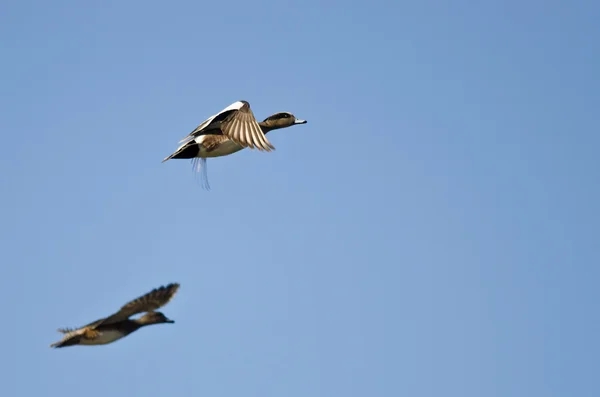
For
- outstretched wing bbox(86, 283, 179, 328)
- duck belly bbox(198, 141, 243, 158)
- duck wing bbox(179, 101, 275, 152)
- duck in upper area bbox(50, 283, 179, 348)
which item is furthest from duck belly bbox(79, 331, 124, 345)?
duck belly bbox(198, 141, 243, 158)

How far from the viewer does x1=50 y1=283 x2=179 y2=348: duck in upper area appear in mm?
18609

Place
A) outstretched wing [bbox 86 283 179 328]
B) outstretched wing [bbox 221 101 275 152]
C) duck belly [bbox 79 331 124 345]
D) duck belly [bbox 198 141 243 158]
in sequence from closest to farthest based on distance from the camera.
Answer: outstretched wing [bbox 86 283 179 328], duck belly [bbox 79 331 124 345], outstretched wing [bbox 221 101 275 152], duck belly [bbox 198 141 243 158]

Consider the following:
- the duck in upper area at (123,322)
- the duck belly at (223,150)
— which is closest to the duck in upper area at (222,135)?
the duck belly at (223,150)

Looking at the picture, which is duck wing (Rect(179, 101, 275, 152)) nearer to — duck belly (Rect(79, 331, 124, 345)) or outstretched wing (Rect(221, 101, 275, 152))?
outstretched wing (Rect(221, 101, 275, 152))

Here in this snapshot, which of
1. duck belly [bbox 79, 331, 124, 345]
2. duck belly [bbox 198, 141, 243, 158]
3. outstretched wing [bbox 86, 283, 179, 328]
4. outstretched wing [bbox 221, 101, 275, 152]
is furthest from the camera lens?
duck belly [bbox 198, 141, 243, 158]

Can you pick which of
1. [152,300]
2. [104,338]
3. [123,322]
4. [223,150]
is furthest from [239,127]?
[104,338]

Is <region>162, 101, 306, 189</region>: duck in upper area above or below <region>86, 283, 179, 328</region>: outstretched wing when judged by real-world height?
above

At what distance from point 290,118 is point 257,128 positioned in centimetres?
442

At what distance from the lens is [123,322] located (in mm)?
19703

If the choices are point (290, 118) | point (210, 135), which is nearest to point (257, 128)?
point (210, 135)

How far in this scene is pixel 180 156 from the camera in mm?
23906

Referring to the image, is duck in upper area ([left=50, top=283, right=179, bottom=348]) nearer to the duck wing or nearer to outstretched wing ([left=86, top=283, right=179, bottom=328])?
outstretched wing ([left=86, top=283, right=179, bottom=328])

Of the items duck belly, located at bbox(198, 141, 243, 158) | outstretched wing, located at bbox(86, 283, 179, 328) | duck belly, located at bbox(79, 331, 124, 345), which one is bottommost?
duck belly, located at bbox(79, 331, 124, 345)

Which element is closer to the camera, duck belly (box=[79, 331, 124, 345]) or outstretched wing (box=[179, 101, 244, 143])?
duck belly (box=[79, 331, 124, 345])
